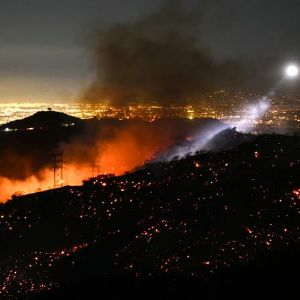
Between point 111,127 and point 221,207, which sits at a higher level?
point 111,127

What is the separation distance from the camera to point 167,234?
11023mm

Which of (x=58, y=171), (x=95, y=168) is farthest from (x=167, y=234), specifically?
(x=58, y=171)

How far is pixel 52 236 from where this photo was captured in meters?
12.1

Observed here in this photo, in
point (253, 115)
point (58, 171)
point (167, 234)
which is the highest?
point (253, 115)

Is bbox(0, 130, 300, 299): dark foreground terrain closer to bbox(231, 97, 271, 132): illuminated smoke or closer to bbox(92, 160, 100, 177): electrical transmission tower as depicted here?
bbox(92, 160, 100, 177): electrical transmission tower

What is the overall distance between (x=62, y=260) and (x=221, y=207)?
14.2ft

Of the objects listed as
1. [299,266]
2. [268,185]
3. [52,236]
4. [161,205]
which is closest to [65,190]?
[52,236]

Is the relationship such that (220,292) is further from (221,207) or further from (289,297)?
(221,207)

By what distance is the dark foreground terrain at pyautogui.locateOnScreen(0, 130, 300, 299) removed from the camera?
920cm

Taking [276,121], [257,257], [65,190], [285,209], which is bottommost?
[257,257]

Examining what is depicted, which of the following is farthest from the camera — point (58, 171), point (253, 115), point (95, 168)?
point (253, 115)

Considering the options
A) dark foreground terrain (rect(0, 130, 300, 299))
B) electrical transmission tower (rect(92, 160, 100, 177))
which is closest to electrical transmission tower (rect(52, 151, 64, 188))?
electrical transmission tower (rect(92, 160, 100, 177))

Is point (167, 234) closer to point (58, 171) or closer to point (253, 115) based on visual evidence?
point (58, 171)

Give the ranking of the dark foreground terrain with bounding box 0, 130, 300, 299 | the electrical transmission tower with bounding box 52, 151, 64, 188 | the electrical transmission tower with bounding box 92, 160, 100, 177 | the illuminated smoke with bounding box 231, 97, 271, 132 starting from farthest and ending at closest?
1. the illuminated smoke with bounding box 231, 97, 271, 132
2. the electrical transmission tower with bounding box 92, 160, 100, 177
3. the electrical transmission tower with bounding box 52, 151, 64, 188
4. the dark foreground terrain with bounding box 0, 130, 300, 299
